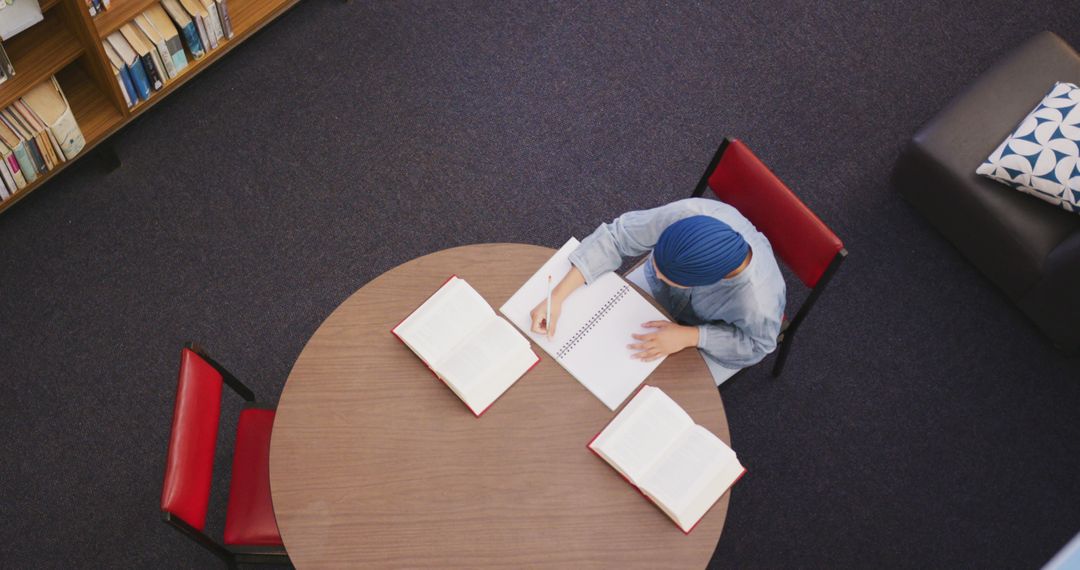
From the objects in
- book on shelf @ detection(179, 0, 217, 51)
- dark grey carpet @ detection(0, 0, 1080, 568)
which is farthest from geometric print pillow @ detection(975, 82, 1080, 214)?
book on shelf @ detection(179, 0, 217, 51)

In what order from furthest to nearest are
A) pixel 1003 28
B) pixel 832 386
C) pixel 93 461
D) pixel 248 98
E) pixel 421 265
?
pixel 1003 28 → pixel 248 98 → pixel 832 386 → pixel 93 461 → pixel 421 265

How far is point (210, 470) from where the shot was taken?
246 cm

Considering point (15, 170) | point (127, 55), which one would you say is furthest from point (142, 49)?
point (15, 170)

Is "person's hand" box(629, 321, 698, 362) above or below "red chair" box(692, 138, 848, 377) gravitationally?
below

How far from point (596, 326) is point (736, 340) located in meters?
0.42

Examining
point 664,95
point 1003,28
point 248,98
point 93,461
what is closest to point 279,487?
point 93,461

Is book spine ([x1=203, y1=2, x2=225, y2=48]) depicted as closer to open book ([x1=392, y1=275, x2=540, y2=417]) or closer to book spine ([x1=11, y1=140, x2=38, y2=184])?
book spine ([x1=11, y1=140, x2=38, y2=184])

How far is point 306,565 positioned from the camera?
2.31 metres

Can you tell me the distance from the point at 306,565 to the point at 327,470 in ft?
0.81

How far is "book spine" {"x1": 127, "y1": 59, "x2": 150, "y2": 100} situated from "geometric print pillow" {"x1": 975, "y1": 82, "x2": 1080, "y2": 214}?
3.27 m

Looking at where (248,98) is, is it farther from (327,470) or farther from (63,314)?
(327,470)

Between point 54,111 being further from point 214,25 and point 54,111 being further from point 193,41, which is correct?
point 214,25

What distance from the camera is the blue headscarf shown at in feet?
7.83

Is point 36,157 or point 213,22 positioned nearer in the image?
point 36,157
